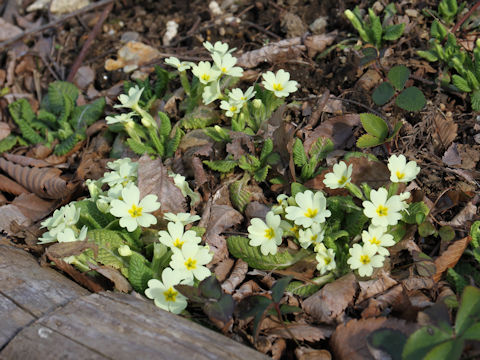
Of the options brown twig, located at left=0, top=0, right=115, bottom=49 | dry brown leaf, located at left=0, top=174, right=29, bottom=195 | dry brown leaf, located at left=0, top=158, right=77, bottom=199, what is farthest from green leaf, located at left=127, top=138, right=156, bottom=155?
brown twig, located at left=0, top=0, right=115, bottom=49

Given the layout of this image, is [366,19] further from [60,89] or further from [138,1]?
[60,89]

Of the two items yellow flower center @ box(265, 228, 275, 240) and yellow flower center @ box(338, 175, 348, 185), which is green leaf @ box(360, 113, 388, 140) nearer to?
yellow flower center @ box(338, 175, 348, 185)

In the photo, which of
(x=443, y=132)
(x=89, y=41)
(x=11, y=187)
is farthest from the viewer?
(x=89, y=41)

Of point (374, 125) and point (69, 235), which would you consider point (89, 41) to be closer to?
point (69, 235)

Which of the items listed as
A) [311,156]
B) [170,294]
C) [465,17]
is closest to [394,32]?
[465,17]

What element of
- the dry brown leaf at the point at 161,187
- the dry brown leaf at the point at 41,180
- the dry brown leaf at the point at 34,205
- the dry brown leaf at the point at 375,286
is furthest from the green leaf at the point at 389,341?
the dry brown leaf at the point at 34,205

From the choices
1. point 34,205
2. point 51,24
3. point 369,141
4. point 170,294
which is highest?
point 51,24

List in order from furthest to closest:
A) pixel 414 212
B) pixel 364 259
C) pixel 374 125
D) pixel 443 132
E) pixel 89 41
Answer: pixel 89 41
pixel 443 132
pixel 374 125
pixel 414 212
pixel 364 259

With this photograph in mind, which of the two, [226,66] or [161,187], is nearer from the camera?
[161,187]
